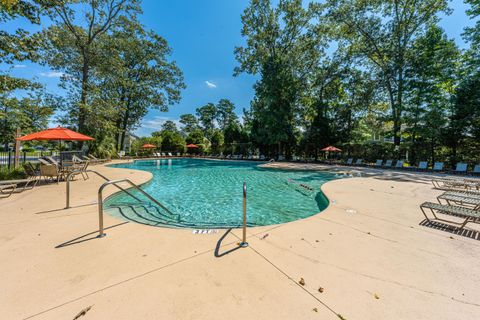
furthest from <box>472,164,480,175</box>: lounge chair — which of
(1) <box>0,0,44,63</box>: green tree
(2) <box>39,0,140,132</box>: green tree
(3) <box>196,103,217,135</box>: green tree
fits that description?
(3) <box>196,103,217,135</box>: green tree

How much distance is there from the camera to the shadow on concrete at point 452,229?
3.00 metres

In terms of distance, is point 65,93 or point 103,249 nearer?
point 103,249

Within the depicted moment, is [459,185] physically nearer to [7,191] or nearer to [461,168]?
[461,168]

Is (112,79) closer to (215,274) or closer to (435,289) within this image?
(215,274)

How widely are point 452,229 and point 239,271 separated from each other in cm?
403

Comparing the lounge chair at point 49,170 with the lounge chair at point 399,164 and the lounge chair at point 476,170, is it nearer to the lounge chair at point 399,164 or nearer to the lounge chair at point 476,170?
the lounge chair at point 399,164

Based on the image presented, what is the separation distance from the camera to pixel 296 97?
70.4ft

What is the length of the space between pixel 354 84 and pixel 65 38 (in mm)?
26040

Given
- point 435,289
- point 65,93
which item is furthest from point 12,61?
point 435,289

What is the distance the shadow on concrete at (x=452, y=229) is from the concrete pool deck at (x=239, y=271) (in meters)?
0.04

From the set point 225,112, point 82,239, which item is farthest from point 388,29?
point 225,112

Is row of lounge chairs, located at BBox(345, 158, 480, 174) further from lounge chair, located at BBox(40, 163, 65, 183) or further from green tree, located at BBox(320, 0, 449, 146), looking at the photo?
lounge chair, located at BBox(40, 163, 65, 183)

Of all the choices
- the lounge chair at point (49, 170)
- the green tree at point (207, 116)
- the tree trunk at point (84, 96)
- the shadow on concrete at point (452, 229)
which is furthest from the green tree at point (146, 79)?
the shadow on concrete at point (452, 229)

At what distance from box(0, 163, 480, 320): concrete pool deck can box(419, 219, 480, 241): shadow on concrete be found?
41mm
